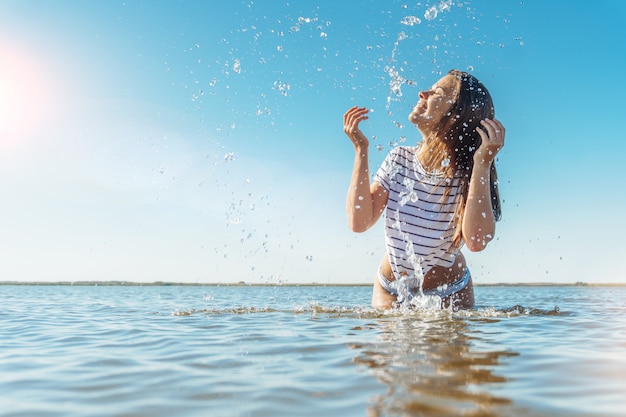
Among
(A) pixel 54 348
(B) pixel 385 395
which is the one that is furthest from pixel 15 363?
(B) pixel 385 395

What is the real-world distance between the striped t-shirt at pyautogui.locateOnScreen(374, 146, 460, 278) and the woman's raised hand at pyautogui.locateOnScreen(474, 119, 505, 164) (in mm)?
513

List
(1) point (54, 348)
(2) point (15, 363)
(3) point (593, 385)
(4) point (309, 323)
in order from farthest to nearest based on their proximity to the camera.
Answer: (4) point (309, 323)
(1) point (54, 348)
(2) point (15, 363)
(3) point (593, 385)

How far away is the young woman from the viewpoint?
529 cm

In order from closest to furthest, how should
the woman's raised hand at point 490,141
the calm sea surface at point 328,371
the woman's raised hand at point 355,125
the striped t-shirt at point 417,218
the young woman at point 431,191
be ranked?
1. the calm sea surface at point 328,371
2. the woman's raised hand at point 490,141
3. the woman's raised hand at point 355,125
4. the young woman at point 431,191
5. the striped t-shirt at point 417,218

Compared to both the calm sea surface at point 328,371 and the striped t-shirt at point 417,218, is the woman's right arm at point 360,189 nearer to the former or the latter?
the striped t-shirt at point 417,218

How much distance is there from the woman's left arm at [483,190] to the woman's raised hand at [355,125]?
1.01 metres

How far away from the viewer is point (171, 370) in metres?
3.16

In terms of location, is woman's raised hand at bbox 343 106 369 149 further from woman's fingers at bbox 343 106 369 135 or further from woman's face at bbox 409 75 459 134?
woman's face at bbox 409 75 459 134

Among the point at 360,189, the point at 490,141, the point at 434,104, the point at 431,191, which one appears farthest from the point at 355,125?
the point at 490,141

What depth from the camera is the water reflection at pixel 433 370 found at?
2148 millimetres

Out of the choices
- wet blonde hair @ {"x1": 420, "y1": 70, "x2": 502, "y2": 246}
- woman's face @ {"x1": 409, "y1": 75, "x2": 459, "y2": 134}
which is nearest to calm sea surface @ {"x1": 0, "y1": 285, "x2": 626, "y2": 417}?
wet blonde hair @ {"x1": 420, "y1": 70, "x2": 502, "y2": 246}

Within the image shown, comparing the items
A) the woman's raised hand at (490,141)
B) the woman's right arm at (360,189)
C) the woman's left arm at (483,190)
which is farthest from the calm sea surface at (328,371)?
the woman's raised hand at (490,141)

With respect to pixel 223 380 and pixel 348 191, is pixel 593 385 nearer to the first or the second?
pixel 223 380

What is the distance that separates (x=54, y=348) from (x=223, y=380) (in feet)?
7.80
